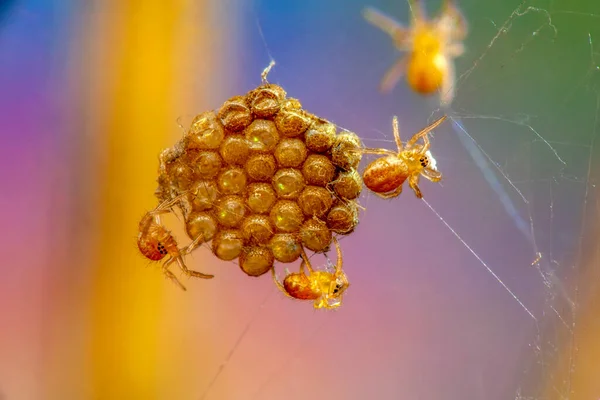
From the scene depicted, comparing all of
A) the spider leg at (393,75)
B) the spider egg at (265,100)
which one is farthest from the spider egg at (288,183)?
the spider leg at (393,75)

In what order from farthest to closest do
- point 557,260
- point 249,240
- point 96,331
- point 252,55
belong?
point 96,331, point 252,55, point 557,260, point 249,240

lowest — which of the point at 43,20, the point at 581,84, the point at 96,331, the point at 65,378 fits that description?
the point at 65,378

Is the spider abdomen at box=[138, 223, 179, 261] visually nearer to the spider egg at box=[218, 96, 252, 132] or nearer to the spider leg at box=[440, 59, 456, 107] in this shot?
the spider egg at box=[218, 96, 252, 132]

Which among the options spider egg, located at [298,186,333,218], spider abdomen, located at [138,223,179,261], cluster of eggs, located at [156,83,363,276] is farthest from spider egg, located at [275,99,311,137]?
spider abdomen, located at [138,223,179,261]

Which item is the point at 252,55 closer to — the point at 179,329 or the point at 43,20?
the point at 43,20

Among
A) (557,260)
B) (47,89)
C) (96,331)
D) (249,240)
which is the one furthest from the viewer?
(96,331)

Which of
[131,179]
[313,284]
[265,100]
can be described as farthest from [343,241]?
[131,179]

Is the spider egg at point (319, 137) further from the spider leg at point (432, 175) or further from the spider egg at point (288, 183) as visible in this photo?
the spider leg at point (432, 175)

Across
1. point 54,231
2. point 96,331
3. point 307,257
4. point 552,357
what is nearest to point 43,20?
point 54,231
